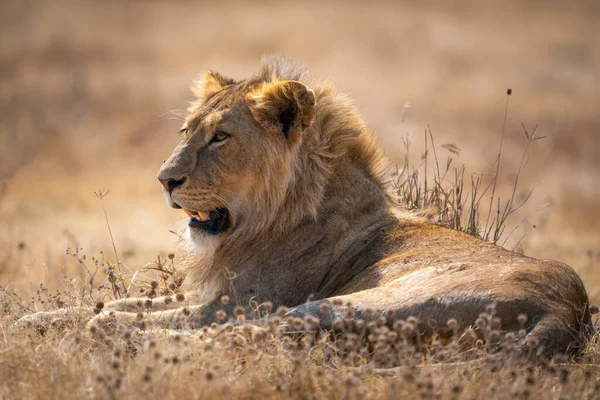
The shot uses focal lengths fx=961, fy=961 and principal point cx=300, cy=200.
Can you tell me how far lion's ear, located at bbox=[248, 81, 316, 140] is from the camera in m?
6.94

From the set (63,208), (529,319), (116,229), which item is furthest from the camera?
(63,208)

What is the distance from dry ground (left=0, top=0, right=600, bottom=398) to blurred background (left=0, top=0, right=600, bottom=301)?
109mm

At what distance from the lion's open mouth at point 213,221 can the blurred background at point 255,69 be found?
10765 mm

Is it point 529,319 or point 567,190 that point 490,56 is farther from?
point 529,319

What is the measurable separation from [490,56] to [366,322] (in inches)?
1497

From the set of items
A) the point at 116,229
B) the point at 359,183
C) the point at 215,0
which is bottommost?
the point at 116,229

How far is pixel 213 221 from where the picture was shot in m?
7.28

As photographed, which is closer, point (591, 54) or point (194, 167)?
point (194, 167)

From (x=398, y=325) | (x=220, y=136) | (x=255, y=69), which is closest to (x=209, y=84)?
(x=220, y=136)

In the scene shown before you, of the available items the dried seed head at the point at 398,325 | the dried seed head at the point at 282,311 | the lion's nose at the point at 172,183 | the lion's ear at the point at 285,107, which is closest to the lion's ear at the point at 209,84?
the lion's ear at the point at 285,107

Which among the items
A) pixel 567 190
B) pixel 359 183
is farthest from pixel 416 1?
pixel 359 183

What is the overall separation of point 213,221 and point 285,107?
102cm

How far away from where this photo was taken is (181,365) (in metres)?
5.17

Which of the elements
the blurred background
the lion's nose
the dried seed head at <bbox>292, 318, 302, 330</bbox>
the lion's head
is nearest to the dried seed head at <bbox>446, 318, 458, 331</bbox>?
the dried seed head at <bbox>292, 318, 302, 330</bbox>
